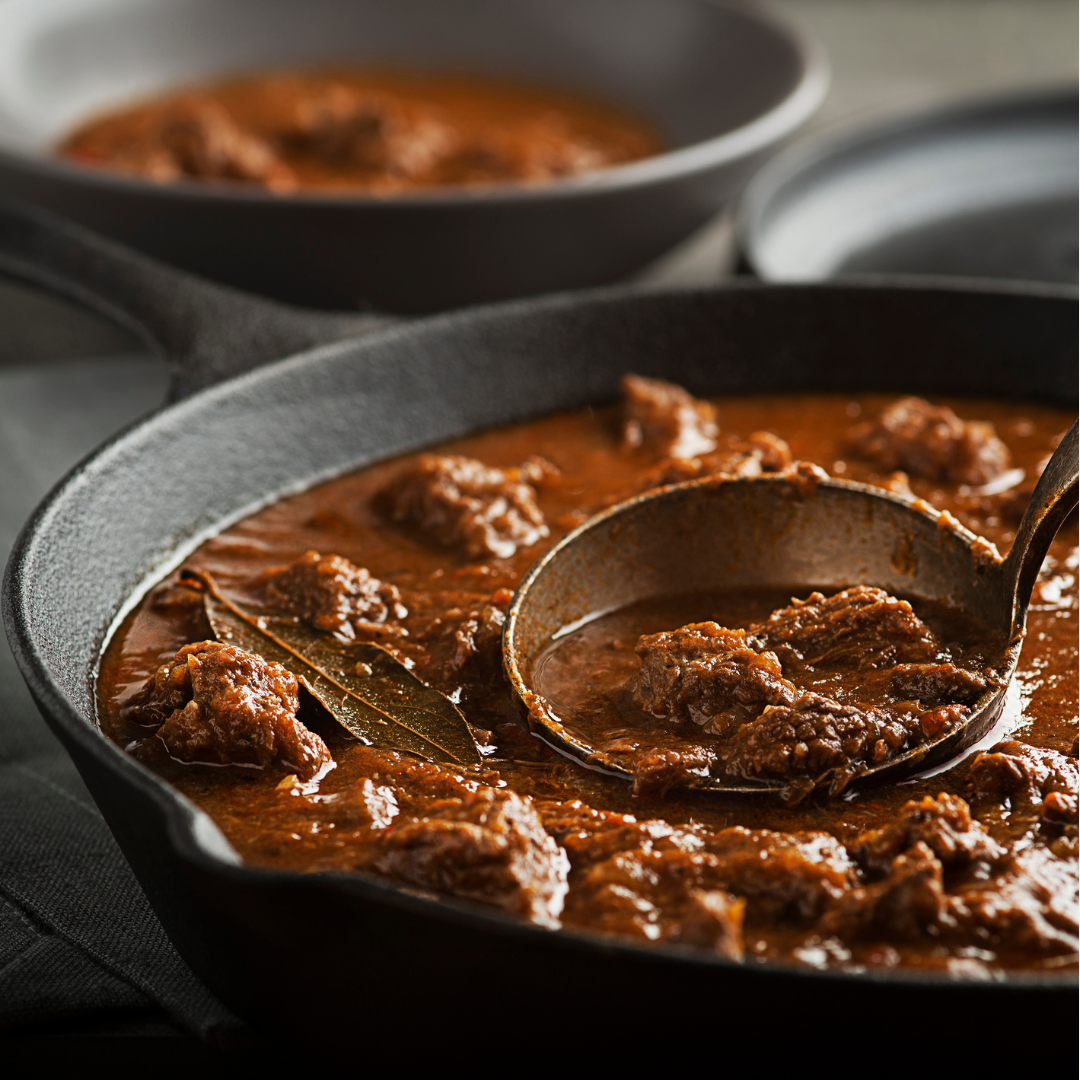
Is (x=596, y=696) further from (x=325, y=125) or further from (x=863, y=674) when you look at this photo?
(x=325, y=125)

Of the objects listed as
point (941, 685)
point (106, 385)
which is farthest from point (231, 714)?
point (106, 385)

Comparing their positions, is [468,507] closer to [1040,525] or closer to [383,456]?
[383,456]

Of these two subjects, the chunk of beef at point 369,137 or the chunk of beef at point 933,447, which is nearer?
the chunk of beef at point 933,447

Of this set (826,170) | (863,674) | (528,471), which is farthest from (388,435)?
(826,170)

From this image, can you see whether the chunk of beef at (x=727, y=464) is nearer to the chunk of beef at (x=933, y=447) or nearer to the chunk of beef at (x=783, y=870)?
the chunk of beef at (x=933, y=447)

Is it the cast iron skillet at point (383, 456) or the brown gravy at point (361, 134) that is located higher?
the cast iron skillet at point (383, 456)

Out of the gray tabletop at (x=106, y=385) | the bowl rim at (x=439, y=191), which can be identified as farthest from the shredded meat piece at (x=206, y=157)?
the bowl rim at (x=439, y=191)
